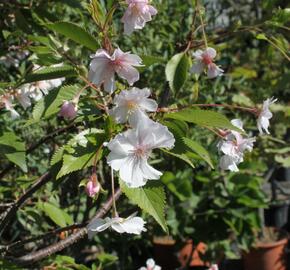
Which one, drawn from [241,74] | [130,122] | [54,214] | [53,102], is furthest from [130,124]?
[241,74]

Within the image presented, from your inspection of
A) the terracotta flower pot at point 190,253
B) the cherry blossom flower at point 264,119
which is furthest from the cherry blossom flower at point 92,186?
the terracotta flower pot at point 190,253

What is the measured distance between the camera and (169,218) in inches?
158

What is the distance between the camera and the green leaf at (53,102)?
136 cm

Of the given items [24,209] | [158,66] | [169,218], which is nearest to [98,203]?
[24,209]

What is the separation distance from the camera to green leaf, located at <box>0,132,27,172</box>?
1476 millimetres

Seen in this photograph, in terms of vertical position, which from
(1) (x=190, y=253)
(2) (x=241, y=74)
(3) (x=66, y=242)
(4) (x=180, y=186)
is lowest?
(1) (x=190, y=253)

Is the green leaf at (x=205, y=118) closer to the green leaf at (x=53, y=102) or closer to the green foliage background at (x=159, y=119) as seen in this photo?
the green foliage background at (x=159, y=119)

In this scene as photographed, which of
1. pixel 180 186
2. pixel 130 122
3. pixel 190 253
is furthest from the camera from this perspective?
pixel 190 253

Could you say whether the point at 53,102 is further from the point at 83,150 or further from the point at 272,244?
the point at 272,244

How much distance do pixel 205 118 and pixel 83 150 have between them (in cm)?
26

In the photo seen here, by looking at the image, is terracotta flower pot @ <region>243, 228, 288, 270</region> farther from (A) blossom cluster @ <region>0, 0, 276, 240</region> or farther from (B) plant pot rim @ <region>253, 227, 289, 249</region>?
(A) blossom cluster @ <region>0, 0, 276, 240</region>

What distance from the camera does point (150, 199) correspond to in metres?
1.29

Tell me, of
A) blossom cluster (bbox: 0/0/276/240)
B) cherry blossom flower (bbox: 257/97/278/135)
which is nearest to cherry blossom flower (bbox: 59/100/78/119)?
blossom cluster (bbox: 0/0/276/240)

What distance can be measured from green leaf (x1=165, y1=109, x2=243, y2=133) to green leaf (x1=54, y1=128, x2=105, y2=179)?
0.56 feet
